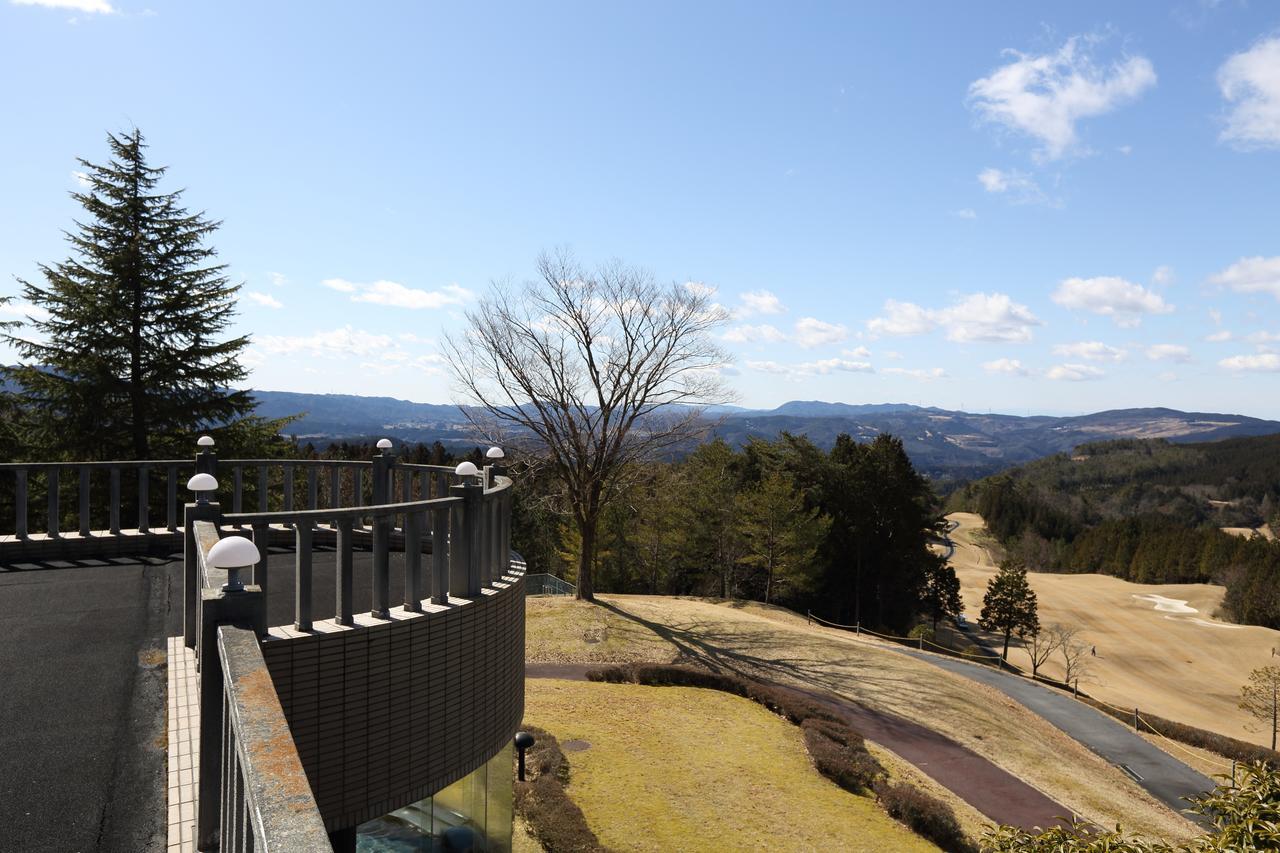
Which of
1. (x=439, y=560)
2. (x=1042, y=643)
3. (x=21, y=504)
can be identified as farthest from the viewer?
(x=1042, y=643)

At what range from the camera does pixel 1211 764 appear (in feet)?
74.2

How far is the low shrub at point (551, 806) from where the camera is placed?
33.2 feet

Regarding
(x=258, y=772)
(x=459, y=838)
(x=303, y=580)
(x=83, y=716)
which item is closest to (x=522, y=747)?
(x=459, y=838)

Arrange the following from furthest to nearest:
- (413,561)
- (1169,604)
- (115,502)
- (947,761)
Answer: (1169,604) < (947,761) < (115,502) < (413,561)

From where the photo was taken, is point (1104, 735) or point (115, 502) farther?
point (1104, 735)

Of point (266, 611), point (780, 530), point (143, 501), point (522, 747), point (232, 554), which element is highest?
point (232, 554)

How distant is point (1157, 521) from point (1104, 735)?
364ft

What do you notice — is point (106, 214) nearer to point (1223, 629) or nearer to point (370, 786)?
point (370, 786)

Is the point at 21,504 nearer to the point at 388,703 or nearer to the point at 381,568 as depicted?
the point at 381,568

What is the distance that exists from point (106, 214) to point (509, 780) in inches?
875

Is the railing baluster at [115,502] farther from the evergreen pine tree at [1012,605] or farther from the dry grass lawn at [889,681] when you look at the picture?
the evergreen pine tree at [1012,605]

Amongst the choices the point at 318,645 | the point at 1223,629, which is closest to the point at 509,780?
the point at 318,645

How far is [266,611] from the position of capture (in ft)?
17.4

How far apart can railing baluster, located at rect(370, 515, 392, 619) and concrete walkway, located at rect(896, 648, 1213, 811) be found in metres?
19.3
